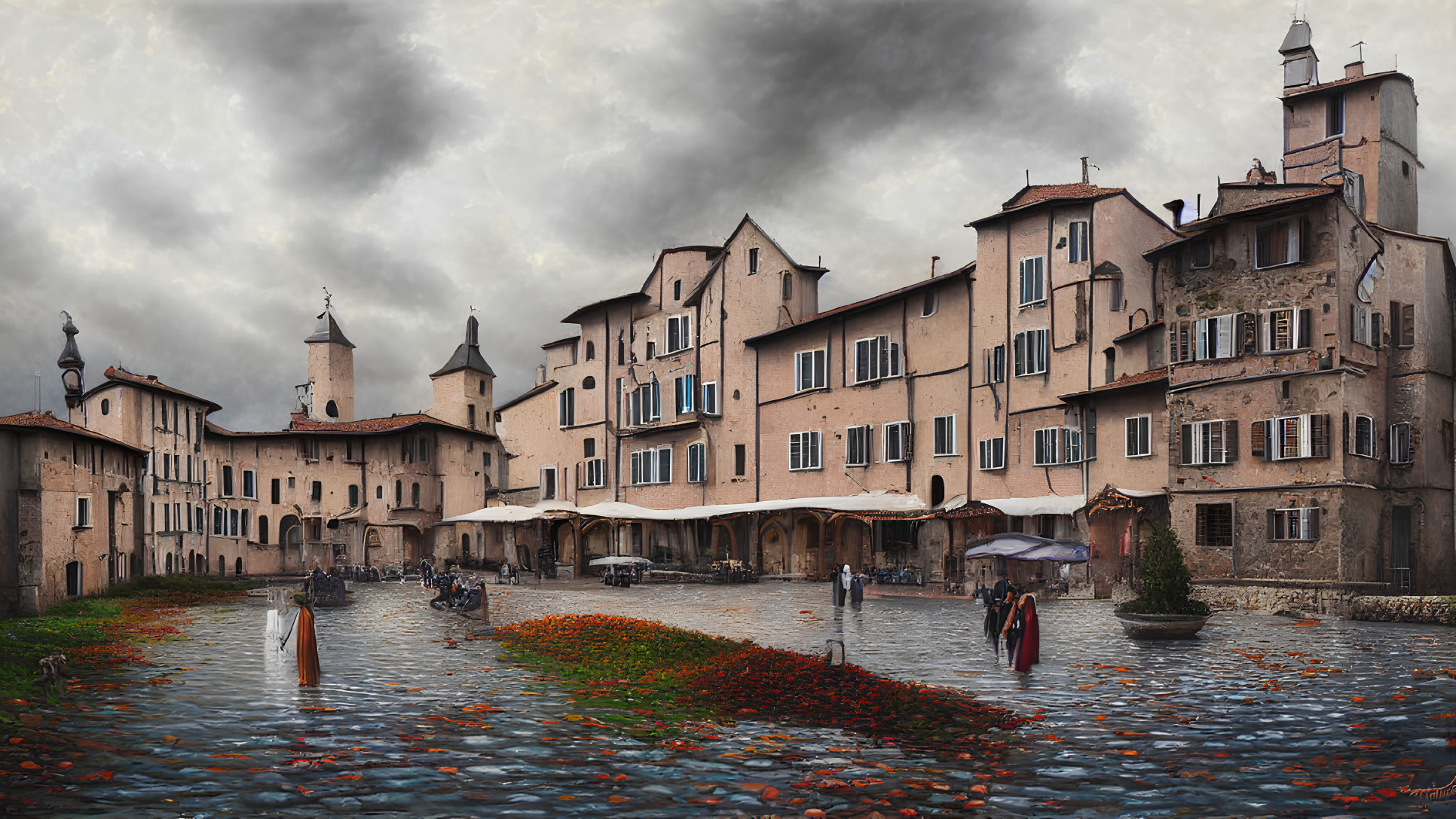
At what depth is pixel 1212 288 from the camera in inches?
1409

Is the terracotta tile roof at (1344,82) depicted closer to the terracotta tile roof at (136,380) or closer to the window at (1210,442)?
the window at (1210,442)

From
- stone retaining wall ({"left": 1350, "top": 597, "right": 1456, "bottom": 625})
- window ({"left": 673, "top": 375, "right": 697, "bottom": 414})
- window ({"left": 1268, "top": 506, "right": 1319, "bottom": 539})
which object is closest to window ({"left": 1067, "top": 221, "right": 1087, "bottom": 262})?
window ({"left": 1268, "top": 506, "right": 1319, "bottom": 539})

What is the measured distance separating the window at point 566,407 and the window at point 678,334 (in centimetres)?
785

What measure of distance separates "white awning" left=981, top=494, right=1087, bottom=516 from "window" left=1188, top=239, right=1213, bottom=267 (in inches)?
322

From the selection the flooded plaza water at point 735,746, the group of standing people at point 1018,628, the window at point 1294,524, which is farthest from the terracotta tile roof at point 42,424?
the window at point 1294,524

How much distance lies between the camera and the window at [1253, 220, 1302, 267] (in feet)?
112

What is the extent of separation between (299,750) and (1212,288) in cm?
3094

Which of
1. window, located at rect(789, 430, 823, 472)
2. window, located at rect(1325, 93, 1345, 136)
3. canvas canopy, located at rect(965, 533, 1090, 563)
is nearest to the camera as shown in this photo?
canvas canopy, located at rect(965, 533, 1090, 563)

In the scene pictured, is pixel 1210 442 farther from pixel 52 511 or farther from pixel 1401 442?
pixel 52 511

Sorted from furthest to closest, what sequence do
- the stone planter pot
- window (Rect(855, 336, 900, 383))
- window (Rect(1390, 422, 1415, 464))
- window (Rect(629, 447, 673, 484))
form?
window (Rect(629, 447, 673, 484)) → window (Rect(855, 336, 900, 383)) → window (Rect(1390, 422, 1415, 464)) → the stone planter pot

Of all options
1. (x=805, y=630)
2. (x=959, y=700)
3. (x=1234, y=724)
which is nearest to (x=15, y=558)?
(x=805, y=630)

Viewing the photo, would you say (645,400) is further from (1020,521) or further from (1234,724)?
(1234,724)

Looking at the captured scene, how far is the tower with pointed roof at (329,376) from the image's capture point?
80.8m

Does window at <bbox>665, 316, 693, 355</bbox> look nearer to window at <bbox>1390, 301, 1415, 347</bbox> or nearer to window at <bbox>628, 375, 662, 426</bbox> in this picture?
window at <bbox>628, 375, 662, 426</bbox>
